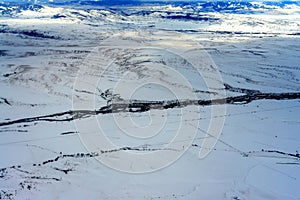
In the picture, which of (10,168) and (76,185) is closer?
(76,185)

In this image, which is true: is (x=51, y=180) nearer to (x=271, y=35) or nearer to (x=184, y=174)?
(x=184, y=174)

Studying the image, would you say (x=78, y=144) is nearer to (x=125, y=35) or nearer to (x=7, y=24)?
(x=125, y=35)

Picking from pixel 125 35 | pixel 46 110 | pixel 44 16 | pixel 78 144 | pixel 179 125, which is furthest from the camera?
pixel 44 16

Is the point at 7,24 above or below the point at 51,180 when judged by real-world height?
above

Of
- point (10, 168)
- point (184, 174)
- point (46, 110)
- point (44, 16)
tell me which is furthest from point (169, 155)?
point (44, 16)

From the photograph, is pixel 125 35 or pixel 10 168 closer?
pixel 10 168

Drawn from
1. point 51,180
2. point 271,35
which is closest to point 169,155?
point 51,180

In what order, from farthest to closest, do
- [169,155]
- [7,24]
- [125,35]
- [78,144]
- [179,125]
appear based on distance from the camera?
[7,24] < [125,35] < [179,125] < [78,144] < [169,155]
